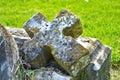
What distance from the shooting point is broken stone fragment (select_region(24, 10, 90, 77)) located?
4.24 meters

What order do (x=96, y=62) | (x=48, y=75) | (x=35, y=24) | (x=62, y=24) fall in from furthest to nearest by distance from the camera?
(x=96, y=62) < (x=35, y=24) < (x=62, y=24) < (x=48, y=75)

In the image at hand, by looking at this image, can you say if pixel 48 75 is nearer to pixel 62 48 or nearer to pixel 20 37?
pixel 62 48

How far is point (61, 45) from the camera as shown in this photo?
434 cm

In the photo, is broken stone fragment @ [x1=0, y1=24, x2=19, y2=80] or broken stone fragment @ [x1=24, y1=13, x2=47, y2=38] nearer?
broken stone fragment @ [x1=0, y1=24, x2=19, y2=80]

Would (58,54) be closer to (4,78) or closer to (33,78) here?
(33,78)

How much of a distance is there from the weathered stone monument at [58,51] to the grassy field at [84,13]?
3.11 m

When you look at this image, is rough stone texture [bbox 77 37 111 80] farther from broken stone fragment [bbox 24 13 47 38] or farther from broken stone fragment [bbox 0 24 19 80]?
broken stone fragment [bbox 0 24 19 80]

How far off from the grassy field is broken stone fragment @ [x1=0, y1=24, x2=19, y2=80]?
378cm

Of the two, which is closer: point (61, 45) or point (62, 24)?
point (61, 45)

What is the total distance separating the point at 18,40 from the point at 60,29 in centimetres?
51

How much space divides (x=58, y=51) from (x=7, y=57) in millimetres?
577

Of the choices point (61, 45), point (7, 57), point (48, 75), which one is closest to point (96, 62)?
point (61, 45)

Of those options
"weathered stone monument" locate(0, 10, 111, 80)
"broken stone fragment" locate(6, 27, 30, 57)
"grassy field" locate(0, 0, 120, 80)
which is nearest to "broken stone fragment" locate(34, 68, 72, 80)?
"weathered stone monument" locate(0, 10, 111, 80)

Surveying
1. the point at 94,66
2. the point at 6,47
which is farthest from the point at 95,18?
the point at 6,47
